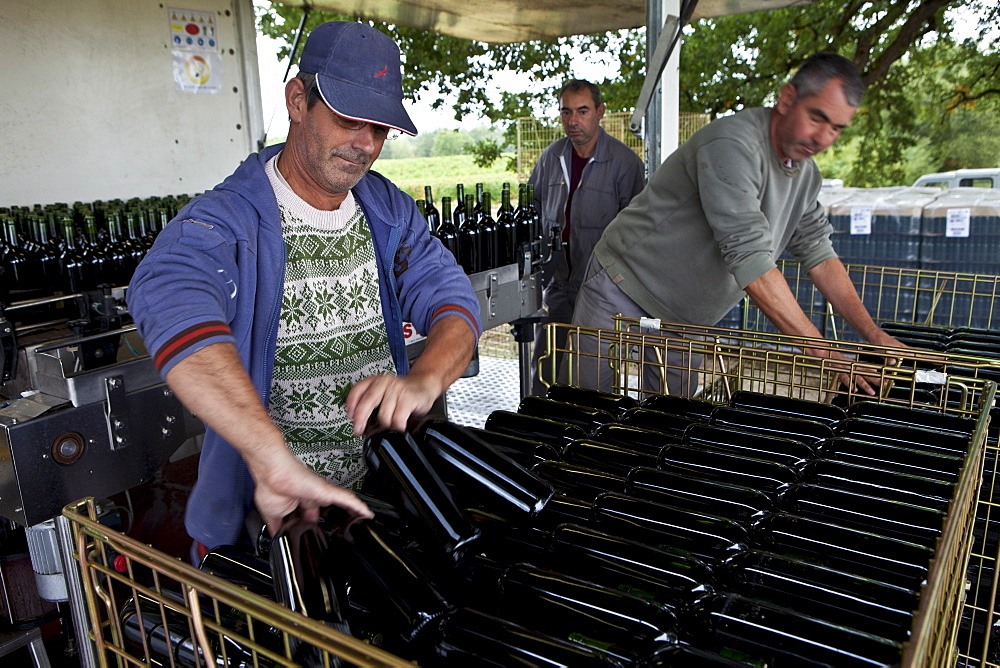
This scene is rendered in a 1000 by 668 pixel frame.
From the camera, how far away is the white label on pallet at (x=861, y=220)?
196 inches

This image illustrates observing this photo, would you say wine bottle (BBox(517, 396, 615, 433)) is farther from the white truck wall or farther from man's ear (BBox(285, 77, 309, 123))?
the white truck wall

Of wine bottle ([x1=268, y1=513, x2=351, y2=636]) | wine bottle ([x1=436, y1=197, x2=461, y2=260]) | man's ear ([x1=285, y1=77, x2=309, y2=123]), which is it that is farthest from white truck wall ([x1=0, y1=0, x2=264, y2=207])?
wine bottle ([x1=268, y1=513, x2=351, y2=636])

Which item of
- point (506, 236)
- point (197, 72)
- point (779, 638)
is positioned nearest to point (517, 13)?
point (506, 236)

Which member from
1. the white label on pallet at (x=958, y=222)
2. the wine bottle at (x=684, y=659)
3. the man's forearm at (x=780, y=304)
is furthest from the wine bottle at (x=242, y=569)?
the white label on pallet at (x=958, y=222)

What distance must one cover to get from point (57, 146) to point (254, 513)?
A: 292 centimetres

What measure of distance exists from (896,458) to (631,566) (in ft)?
1.86

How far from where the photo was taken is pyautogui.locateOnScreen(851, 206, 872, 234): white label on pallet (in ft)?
16.3

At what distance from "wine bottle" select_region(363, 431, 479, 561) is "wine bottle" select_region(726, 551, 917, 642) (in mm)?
335

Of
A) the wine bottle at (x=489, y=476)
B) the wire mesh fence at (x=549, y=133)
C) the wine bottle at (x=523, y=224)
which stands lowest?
the wine bottle at (x=489, y=476)

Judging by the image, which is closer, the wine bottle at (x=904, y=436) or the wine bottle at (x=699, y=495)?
the wine bottle at (x=699, y=495)

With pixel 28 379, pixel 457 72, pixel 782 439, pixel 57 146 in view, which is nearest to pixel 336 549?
pixel 782 439

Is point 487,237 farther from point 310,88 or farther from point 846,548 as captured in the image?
point 846,548

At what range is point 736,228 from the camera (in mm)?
2215

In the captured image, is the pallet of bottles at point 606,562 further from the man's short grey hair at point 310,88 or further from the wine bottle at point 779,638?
the man's short grey hair at point 310,88
